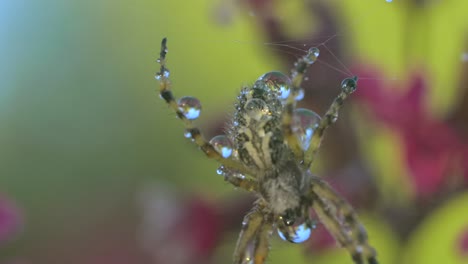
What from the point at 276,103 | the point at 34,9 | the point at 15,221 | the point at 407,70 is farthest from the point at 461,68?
the point at 34,9

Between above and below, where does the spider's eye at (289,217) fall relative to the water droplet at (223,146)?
below

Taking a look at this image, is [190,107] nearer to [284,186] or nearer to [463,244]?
[284,186]

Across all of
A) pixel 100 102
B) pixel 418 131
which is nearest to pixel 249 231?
pixel 418 131

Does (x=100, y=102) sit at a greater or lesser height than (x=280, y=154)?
greater

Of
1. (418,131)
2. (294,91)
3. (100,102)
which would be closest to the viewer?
(294,91)

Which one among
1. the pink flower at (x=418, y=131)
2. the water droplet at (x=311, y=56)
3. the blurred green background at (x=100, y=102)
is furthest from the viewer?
the blurred green background at (x=100, y=102)

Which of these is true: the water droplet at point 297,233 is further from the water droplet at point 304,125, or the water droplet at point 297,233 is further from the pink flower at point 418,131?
the pink flower at point 418,131

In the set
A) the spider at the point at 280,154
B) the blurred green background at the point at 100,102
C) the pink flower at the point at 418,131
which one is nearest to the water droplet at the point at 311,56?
the spider at the point at 280,154
